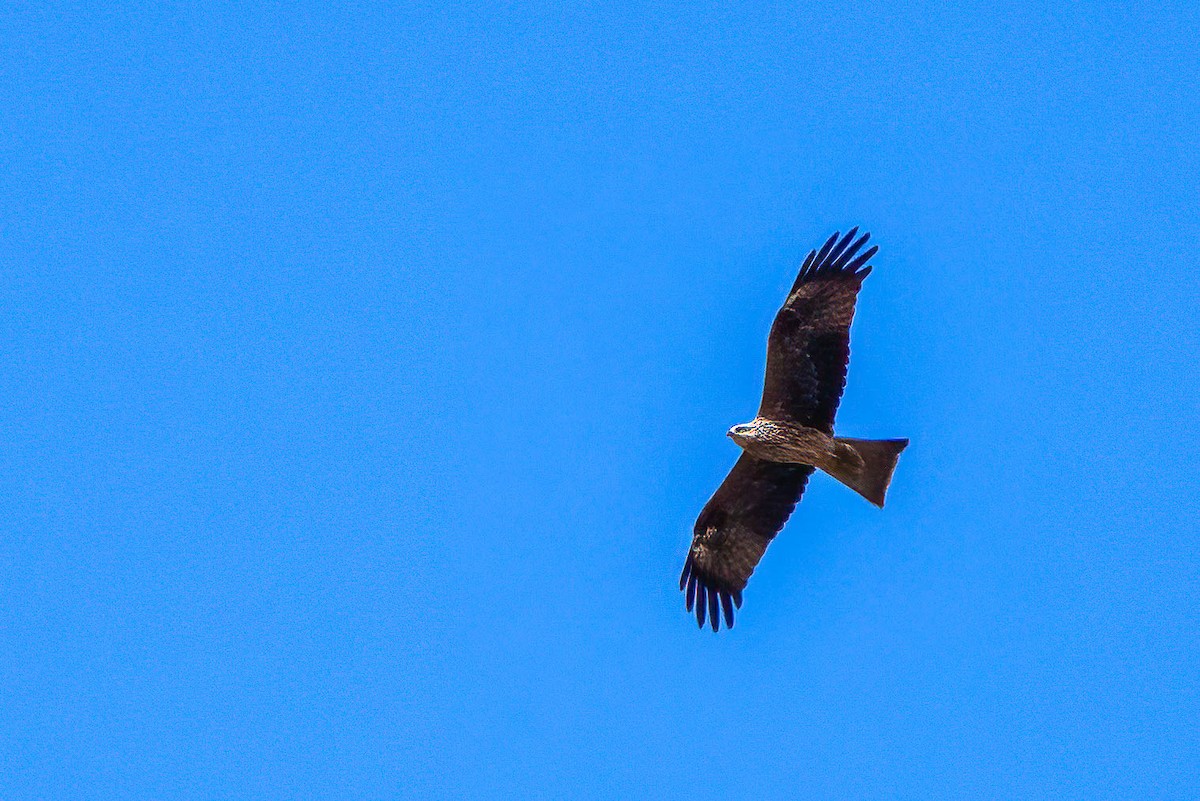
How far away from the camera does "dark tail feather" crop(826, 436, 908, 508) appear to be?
505 inches

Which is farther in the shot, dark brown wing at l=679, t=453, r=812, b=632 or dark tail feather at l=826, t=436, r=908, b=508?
dark brown wing at l=679, t=453, r=812, b=632

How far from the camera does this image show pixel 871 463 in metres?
12.9

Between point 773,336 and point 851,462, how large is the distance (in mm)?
1333

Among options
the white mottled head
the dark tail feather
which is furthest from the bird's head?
the dark tail feather

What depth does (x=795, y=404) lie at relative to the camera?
13.4 metres

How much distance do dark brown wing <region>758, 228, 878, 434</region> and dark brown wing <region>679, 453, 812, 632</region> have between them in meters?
0.94

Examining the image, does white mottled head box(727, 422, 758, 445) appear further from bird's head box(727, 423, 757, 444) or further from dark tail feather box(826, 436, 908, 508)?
dark tail feather box(826, 436, 908, 508)

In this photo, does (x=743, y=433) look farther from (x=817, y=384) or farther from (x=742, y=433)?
(x=817, y=384)

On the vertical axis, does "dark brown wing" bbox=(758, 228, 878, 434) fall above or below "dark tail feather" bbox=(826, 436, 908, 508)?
above

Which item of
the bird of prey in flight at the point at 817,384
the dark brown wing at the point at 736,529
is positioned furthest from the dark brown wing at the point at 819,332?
the dark brown wing at the point at 736,529

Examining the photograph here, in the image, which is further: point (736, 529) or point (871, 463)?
point (736, 529)

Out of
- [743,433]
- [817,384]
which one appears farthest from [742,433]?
[817,384]

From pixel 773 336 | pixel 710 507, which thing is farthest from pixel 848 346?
pixel 710 507

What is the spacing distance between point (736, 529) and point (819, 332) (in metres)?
2.28
